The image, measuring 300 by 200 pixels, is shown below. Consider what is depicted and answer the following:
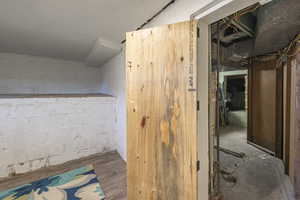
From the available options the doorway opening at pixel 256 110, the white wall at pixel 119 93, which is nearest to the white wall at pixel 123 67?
the white wall at pixel 119 93

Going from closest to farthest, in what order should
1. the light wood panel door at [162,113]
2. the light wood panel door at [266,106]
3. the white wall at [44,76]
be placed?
the light wood panel door at [162,113], the light wood panel door at [266,106], the white wall at [44,76]

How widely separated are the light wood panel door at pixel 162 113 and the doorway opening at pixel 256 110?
54cm

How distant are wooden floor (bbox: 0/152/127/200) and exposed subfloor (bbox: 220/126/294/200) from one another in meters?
1.44

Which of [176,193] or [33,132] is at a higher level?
[33,132]

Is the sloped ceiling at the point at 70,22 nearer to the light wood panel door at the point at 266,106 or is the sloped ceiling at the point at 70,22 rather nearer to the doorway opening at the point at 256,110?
the doorway opening at the point at 256,110

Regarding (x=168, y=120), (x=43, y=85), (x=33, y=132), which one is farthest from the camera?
(x=43, y=85)

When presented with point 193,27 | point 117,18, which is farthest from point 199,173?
point 117,18

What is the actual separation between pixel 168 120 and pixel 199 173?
534mm

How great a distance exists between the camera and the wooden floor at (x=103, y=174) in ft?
5.73

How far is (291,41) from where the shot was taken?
200 centimetres

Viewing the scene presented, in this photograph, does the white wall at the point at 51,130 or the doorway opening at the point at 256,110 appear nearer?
the doorway opening at the point at 256,110

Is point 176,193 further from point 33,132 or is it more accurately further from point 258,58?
point 258,58

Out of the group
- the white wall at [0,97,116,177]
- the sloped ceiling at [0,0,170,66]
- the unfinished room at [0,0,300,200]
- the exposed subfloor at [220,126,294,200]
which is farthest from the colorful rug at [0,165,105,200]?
the sloped ceiling at [0,0,170,66]

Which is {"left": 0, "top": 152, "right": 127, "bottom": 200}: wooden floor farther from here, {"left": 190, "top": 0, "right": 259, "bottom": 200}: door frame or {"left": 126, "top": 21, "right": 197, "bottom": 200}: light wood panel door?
Answer: {"left": 190, "top": 0, "right": 259, "bottom": 200}: door frame
